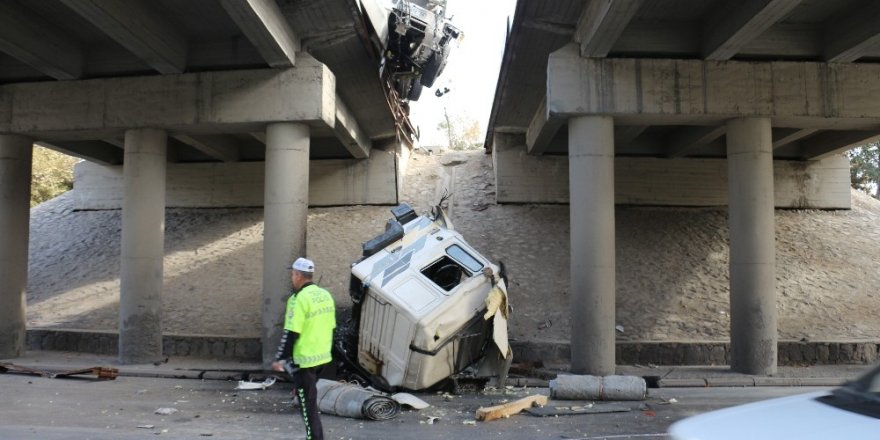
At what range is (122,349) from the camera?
12.5 m

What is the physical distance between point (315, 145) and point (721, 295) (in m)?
12.5

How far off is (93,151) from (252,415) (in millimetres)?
15165

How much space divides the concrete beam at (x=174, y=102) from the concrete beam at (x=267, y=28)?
0.41 meters

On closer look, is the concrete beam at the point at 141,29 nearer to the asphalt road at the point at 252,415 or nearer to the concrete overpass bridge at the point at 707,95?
the asphalt road at the point at 252,415

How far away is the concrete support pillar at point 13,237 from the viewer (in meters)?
13.2

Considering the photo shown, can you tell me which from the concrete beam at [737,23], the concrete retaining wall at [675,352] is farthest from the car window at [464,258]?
the concrete beam at [737,23]

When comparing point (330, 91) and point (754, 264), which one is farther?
point (330, 91)

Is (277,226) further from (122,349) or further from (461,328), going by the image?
(461,328)

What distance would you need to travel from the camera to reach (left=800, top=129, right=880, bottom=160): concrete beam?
16559 mm

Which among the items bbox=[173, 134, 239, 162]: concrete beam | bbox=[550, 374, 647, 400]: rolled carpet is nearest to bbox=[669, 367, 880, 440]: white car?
bbox=[550, 374, 647, 400]: rolled carpet

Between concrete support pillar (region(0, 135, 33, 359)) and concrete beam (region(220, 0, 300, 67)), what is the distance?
640cm

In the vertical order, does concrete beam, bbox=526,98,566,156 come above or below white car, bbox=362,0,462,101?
below

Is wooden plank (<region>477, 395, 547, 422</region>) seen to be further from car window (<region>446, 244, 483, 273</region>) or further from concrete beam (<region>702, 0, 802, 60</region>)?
concrete beam (<region>702, 0, 802, 60</region>)

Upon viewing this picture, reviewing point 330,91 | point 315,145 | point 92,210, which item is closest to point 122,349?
point 330,91
